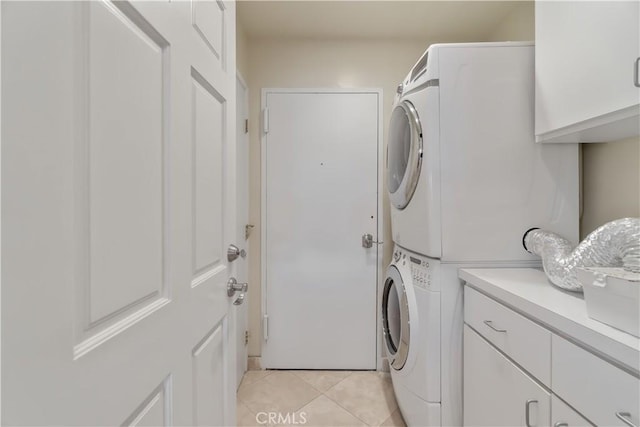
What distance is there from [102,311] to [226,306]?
54cm

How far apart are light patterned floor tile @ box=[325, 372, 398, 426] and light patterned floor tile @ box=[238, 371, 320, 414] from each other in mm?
163

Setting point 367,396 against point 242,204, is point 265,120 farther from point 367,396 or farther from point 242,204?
point 367,396

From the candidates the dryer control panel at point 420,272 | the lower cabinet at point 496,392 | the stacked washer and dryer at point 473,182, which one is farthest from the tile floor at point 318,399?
the dryer control panel at point 420,272

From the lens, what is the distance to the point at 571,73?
1.00 metres

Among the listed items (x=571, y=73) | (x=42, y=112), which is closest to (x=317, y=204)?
(x=571, y=73)

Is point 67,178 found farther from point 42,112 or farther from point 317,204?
point 317,204

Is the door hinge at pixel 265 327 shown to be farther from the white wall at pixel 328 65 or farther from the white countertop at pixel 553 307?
the white countertop at pixel 553 307

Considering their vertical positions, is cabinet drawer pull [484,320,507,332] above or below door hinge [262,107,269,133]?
below

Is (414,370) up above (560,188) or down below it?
below

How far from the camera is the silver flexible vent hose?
2.74 ft

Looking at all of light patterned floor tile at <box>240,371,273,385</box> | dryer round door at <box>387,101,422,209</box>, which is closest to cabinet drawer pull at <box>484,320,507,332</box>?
dryer round door at <box>387,101,422,209</box>

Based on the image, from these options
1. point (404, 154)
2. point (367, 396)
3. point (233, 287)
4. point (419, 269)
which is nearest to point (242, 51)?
point (404, 154)

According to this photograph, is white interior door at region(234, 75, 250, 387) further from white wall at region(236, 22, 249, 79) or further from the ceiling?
the ceiling
